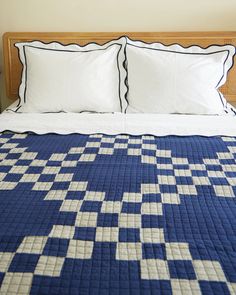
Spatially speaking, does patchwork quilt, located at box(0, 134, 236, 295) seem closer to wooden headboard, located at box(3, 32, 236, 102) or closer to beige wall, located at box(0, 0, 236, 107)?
wooden headboard, located at box(3, 32, 236, 102)

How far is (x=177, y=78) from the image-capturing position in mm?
2049

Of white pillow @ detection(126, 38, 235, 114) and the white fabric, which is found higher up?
white pillow @ detection(126, 38, 235, 114)

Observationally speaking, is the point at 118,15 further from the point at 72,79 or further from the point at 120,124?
the point at 120,124

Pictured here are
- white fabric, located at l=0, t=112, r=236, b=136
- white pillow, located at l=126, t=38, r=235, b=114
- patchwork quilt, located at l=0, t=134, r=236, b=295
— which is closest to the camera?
patchwork quilt, located at l=0, t=134, r=236, b=295

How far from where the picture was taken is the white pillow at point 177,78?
6.68 feet

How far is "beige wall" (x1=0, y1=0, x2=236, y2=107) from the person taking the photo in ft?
7.86

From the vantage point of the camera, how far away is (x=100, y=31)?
8.13ft

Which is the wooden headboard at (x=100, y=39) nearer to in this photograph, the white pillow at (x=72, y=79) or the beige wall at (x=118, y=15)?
the beige wall at (x=118, y=15)

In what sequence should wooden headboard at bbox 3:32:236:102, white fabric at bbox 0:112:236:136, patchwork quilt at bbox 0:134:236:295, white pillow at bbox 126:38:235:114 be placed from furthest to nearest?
1. wooden headboard at bbox 3:32:236:102
2. white pillow at bbox 126:38:235:114
3. white fabric at bbox 0:112:236:136
4. patchwork quilt at bbox 0:134:236:295

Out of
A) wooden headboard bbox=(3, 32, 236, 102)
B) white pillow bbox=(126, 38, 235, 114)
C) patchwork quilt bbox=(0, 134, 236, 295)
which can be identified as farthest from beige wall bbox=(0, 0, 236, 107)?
patchwork quilt bbox=(0, 134, 236, 295)

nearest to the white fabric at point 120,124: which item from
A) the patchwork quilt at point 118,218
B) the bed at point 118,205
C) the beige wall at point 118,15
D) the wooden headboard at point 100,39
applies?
the bed at point 118,205

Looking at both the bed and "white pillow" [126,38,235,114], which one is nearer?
the bed

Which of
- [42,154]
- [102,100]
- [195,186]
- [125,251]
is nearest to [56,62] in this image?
[102,100]

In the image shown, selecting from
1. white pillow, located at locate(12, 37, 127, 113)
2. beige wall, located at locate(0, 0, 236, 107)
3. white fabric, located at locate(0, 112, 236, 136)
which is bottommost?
white fabric, located at locate(0, 112, 236, 136)
